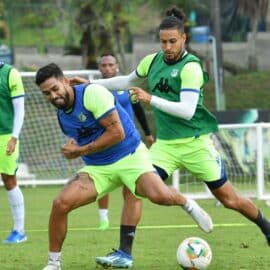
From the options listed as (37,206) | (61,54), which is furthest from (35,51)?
(37,206)

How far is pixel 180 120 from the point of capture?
36.1 ft

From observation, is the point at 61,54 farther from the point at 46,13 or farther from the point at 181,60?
the point at 181,60

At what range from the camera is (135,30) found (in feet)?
121

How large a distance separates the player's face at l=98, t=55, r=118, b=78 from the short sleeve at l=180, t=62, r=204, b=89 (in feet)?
8.70

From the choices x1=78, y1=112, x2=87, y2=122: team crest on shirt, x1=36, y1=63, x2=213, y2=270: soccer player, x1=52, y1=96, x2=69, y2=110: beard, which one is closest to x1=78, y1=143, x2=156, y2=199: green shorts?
x1=36, y1=63, x2=213, y2=270: soccer player

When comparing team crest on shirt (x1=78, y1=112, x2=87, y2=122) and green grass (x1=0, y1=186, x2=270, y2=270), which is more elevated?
team crest on shirt (x1=78, y1=112, x2=87, y2=122)

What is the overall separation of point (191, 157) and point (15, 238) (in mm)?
2700

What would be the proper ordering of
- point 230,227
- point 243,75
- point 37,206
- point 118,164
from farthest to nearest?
point 243,75
point 37,206
point 230,227
point 118,164

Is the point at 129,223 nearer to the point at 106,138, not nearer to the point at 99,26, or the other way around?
the point at 106,138

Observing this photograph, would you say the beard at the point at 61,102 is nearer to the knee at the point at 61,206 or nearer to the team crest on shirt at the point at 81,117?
the team crest on shirt at the point at 81,117

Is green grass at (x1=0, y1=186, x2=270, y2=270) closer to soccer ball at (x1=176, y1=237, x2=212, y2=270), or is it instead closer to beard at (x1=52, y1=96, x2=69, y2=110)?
soccer ball at (x1=176, y1=237, x2=212, y2=270)

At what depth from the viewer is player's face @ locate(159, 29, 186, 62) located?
10641 mm

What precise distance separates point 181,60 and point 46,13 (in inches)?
992

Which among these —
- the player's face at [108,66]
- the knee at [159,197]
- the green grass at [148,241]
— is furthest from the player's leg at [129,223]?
the player's face at [108,66]
